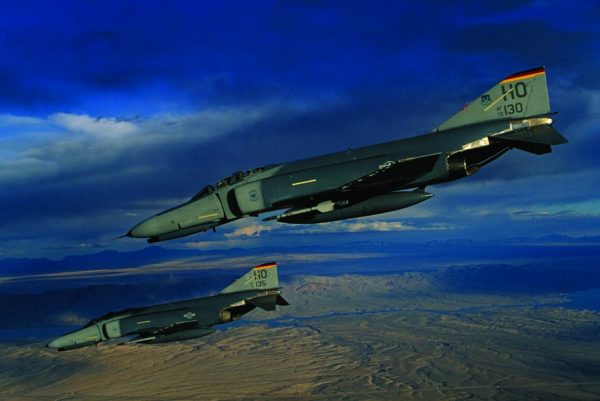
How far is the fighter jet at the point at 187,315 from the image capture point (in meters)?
50.8

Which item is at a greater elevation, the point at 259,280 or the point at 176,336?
the point at 259,280

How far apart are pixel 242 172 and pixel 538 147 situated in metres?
18.2

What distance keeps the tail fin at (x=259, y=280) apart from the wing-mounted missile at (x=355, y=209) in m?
23.3

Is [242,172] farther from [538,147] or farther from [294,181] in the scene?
[538,147]

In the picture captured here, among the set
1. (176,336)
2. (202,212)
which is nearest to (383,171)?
(202,212)

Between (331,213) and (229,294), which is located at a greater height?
(331,213)

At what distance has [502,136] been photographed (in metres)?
31.3

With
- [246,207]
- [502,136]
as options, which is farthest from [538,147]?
[246,207]

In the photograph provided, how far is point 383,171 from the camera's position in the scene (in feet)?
105

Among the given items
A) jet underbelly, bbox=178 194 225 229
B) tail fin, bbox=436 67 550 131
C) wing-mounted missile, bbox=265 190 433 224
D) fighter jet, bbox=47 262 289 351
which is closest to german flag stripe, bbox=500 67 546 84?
tail fin, bbox=436 67 550 131

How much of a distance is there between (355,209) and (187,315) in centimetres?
2411

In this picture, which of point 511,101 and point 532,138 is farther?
point 511,101

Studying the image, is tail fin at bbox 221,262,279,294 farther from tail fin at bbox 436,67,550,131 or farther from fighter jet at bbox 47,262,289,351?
tail fin at bbox 436,67,550,131

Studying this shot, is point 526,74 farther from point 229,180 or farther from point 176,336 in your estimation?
point 176,336
